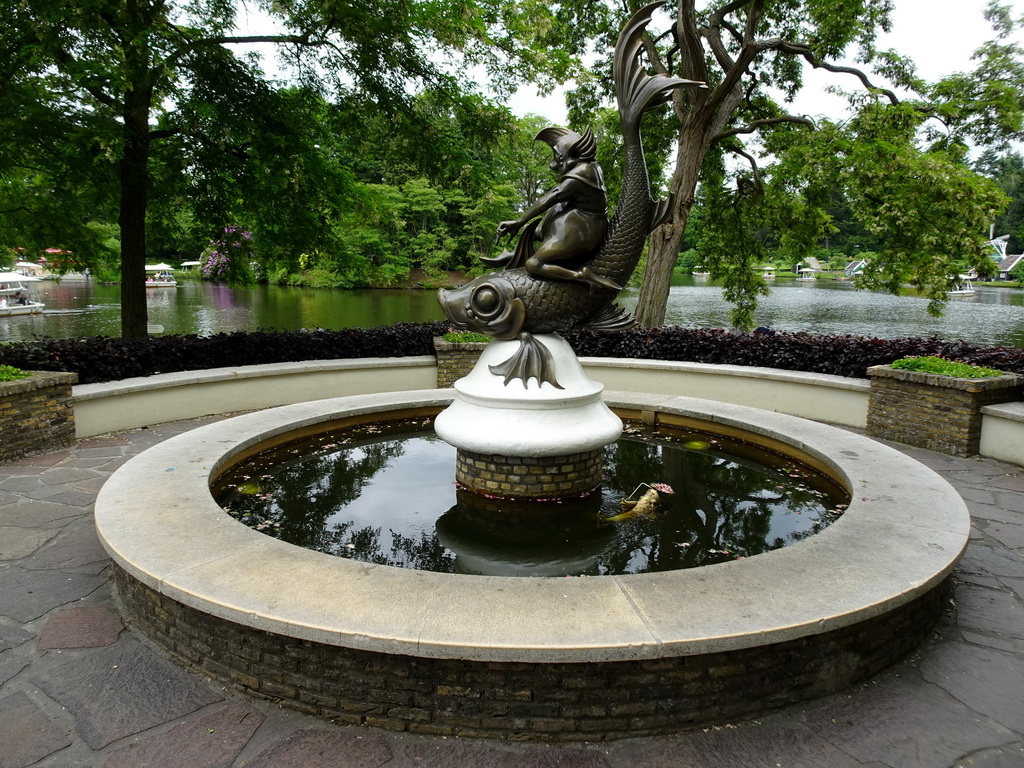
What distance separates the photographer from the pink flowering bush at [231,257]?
10414mm

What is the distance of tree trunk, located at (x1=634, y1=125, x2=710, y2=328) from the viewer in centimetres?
1207

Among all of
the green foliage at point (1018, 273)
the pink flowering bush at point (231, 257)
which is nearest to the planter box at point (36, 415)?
the pink flowering bush at point (231, 257)

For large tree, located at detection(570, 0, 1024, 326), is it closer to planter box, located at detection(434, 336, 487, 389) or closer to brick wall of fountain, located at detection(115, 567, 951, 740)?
planter box, located at detection(434, 336, 487, 389)

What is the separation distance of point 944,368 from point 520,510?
5.00 meters

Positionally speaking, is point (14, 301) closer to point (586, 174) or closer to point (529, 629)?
point (586, 174)

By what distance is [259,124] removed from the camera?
8602mm

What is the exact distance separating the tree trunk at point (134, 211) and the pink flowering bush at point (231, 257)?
1.18m

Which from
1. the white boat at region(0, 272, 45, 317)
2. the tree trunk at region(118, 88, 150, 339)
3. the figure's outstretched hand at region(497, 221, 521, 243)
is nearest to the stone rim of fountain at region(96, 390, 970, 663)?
the figure's outstretched hand at region(497, 221, 521, 243)

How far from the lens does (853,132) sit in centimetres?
1197

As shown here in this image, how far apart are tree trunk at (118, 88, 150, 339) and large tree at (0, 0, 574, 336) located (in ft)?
0.07

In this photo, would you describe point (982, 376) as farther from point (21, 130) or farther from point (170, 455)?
point (21, 130)

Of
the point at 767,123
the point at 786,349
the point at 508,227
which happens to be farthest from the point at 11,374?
the point at 767,123

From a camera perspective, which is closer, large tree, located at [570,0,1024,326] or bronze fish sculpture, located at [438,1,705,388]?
bronze fish sculpture, located at [438,1,705,388]

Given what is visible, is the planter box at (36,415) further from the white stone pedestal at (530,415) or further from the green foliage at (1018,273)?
the green foliage at (1018,273)
